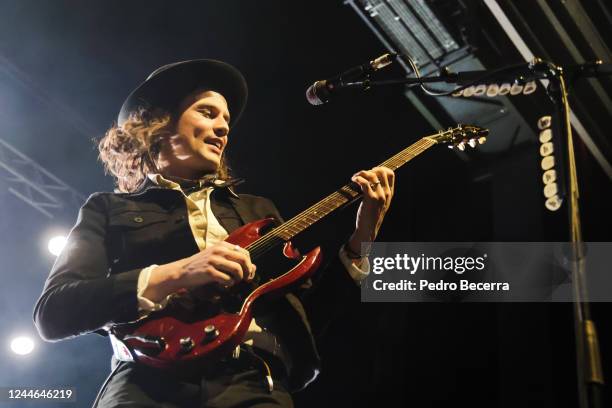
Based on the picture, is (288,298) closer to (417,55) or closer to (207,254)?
(207,254)

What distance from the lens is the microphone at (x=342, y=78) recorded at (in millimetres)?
2672

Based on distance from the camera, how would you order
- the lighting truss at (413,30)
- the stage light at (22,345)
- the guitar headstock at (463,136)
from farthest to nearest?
1. the stage light at (22,345)
2. the lighting truss at (413,30)
3. the guitar headstock at (463,136)

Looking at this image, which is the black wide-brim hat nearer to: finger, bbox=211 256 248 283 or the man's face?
the man's face

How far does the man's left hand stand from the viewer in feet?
7.84

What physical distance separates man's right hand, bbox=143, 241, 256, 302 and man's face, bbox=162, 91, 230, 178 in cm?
69

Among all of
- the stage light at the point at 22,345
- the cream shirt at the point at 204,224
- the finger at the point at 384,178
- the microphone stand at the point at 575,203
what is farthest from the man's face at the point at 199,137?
the stage light at the point at 22,345

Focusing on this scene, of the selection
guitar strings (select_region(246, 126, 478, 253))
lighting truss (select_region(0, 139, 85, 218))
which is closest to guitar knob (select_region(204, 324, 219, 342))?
guitar strings (select_region(246, 126, 478, 253))

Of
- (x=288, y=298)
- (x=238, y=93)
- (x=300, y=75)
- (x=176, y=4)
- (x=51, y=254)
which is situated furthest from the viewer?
(x=51, y=254)

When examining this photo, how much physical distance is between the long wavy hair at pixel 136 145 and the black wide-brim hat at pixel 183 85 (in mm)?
52

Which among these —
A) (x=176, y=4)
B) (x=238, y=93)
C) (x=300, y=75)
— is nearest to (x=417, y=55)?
(x=300, y=75)

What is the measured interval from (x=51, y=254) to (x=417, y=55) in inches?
129

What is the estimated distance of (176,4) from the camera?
4629mm

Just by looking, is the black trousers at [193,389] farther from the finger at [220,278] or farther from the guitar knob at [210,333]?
the finger at [220,278]

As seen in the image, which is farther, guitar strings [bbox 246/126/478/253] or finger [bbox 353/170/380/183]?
finger [bbox 353/170/380/183]
